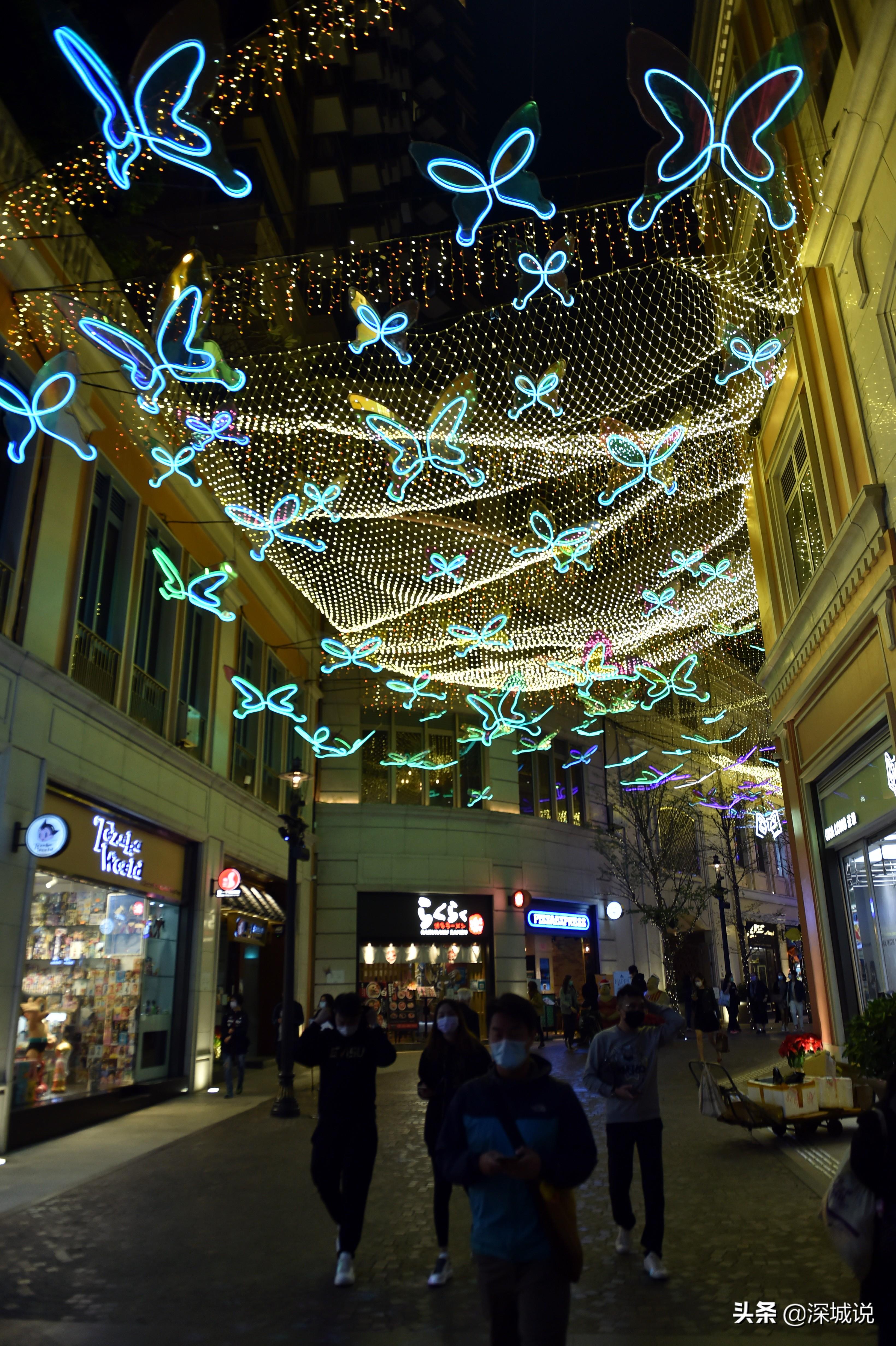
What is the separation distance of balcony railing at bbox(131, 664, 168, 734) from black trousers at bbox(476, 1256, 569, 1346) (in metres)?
12.3

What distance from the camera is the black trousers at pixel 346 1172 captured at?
18.5 feet

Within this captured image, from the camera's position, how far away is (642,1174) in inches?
232

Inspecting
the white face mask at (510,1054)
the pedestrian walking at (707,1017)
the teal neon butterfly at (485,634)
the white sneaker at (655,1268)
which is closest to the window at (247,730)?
the teal neon butterfly at (485,634)

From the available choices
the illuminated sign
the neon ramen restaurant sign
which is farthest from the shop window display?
the illuminated sign

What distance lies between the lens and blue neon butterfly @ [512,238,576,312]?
26.4 ft

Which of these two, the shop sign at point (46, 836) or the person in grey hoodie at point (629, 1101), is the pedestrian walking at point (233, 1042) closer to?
the shop sign at point (46, 836)

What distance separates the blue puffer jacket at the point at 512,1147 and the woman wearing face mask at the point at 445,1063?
2.74 m

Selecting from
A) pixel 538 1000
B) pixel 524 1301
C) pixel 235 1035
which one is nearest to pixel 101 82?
pixel 524 1301

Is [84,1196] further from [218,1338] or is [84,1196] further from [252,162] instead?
[252,162]

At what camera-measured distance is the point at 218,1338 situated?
468 centimetres

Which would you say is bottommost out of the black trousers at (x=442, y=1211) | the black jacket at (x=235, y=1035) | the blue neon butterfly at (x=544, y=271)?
the black trousers at (x=442, y=1211)

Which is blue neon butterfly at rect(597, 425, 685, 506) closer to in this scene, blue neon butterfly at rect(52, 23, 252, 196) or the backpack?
blue neon butterfly at rect(52, 23, 252, 196)

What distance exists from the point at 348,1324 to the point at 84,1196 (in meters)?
4.54

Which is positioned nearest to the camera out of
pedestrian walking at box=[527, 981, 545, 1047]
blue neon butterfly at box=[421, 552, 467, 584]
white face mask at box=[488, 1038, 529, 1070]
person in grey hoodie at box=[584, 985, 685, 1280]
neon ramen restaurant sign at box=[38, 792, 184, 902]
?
white face mask at box=[488, 1038, 529, 1070]
